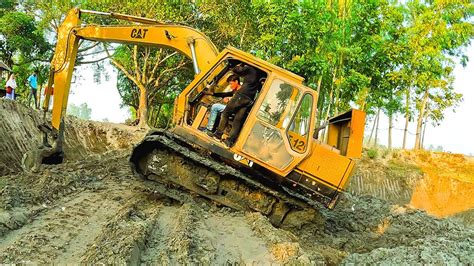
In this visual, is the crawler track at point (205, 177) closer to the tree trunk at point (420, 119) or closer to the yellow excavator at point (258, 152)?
the yellow excavator at point (258, 152)

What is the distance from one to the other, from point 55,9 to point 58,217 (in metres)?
21.5

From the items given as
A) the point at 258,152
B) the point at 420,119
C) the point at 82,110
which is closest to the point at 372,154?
the point at 420,119

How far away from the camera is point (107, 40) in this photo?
9992mm

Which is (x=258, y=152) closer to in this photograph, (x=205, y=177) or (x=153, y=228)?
(x=205, y=177)

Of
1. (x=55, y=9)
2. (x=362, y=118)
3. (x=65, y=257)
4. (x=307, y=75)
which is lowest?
(x=65, y=257)

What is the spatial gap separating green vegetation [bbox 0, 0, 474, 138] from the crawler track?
440 inches

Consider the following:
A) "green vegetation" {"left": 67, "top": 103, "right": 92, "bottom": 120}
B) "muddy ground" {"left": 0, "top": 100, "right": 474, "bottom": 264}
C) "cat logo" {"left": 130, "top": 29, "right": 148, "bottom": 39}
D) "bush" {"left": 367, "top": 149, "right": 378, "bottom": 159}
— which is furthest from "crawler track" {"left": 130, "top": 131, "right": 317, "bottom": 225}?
"green vegetation" {"left": 67, "top": 103, "right": 92, "bottom": 120}

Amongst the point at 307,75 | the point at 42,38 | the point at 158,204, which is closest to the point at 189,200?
the point at 158,204

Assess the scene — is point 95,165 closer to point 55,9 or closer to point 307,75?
point 307,75

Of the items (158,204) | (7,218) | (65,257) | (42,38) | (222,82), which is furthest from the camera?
(42,38)

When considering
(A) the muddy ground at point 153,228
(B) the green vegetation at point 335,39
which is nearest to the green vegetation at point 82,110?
(B) the green vegetation at point 335,39

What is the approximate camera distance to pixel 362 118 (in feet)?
29.4

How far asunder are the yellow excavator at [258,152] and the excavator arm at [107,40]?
0.75 metres

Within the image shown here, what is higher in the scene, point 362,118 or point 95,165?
point 362,118
